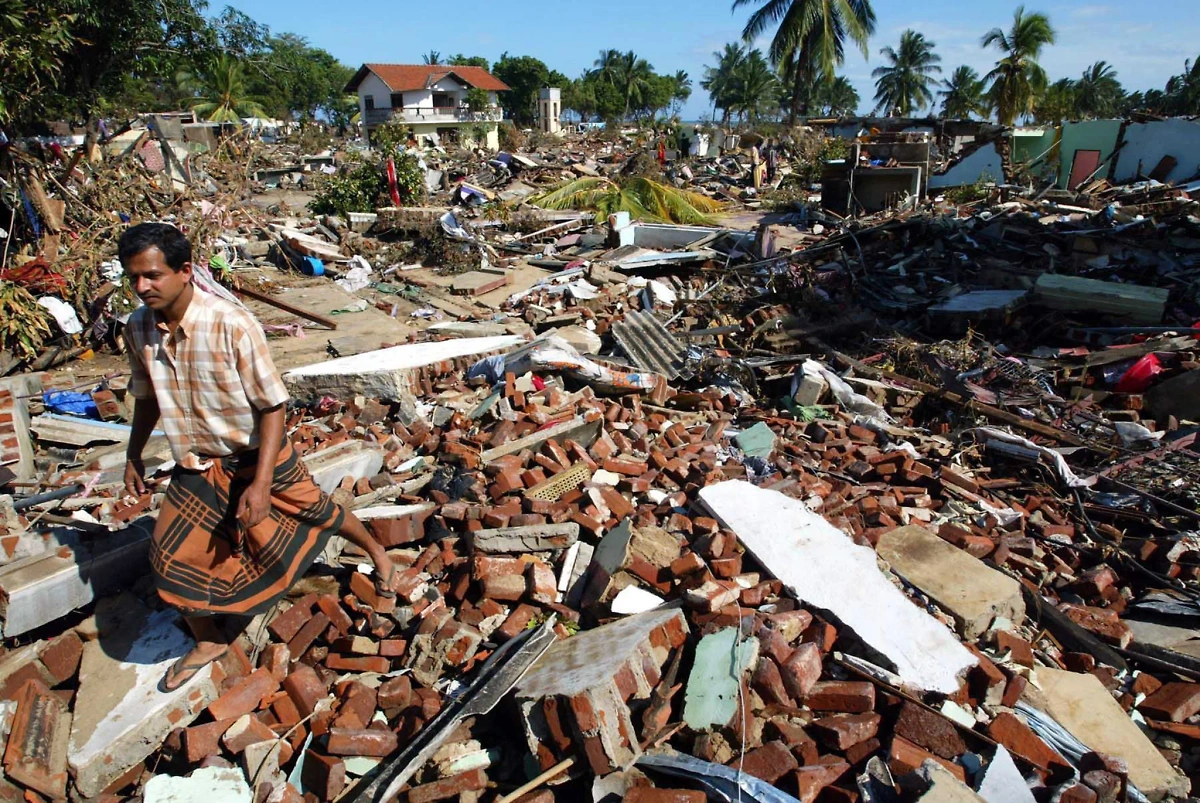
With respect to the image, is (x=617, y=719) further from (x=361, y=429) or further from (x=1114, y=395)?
(x=1114, y=395)

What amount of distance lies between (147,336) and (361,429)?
2.51 m

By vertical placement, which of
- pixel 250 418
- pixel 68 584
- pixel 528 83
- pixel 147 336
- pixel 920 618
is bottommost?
pixel 920 618

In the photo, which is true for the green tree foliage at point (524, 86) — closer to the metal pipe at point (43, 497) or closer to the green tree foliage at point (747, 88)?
the green tree foliage at point (747, 88)

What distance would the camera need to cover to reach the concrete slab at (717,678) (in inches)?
95.0

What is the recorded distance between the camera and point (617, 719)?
7.64ft

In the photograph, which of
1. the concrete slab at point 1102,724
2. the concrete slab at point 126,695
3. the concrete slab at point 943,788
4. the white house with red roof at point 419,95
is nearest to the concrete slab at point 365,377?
the concrete slab at point 126,695

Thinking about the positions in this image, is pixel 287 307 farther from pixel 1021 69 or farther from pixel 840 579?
pixel 1021 69

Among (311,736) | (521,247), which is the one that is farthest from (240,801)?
(521,247)

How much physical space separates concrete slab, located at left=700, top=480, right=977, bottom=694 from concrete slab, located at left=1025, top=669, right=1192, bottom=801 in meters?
0.42

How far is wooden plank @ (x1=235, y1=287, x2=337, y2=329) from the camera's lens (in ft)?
28.4

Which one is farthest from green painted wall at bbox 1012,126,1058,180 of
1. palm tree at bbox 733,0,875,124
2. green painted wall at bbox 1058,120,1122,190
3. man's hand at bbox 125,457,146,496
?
man's hand at bbox 125,457,146,496

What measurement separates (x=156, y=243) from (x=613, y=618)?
2.11 meters

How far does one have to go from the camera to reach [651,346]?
22.5ft

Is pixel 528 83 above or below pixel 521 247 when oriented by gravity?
above
